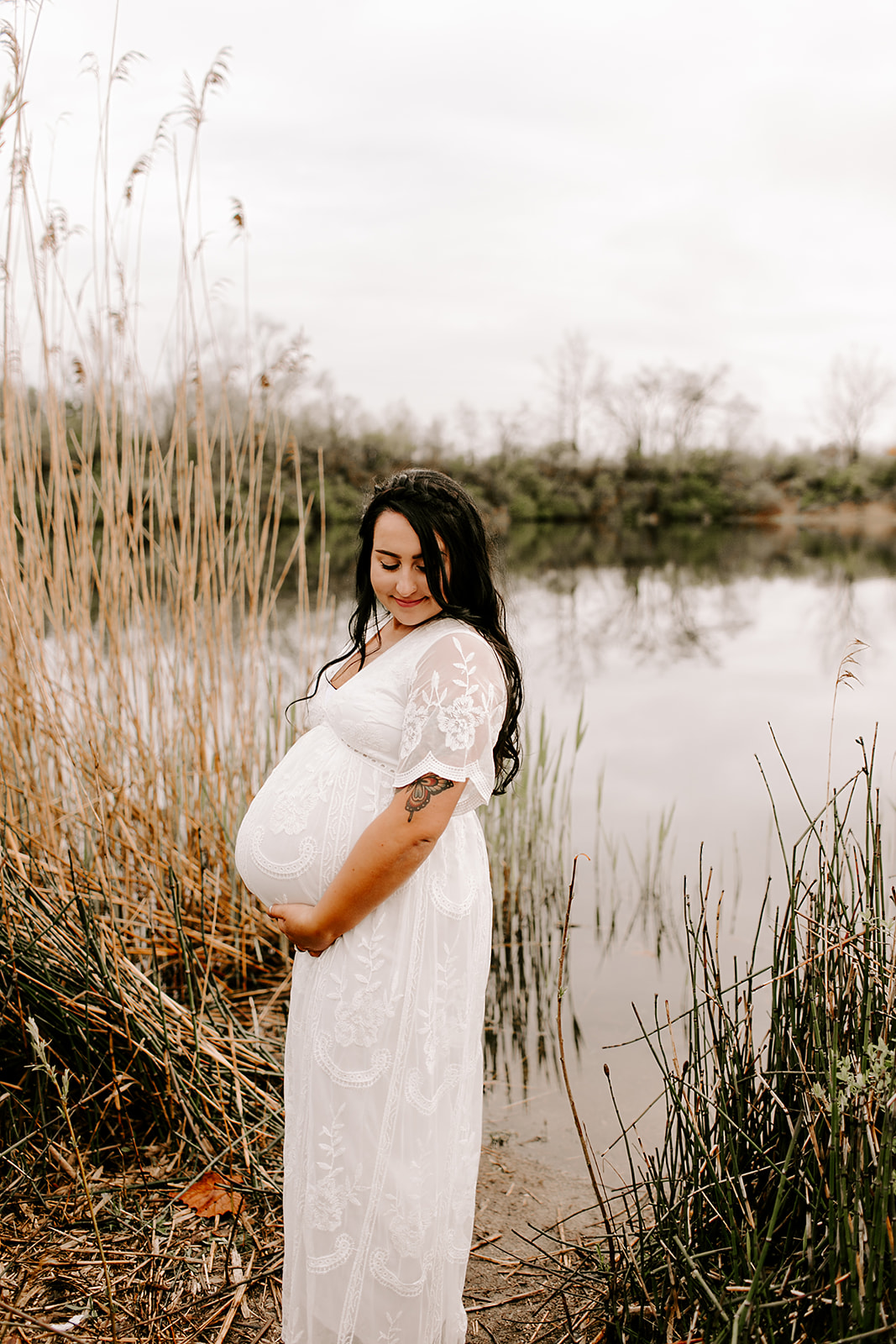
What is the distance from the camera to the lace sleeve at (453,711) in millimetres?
1334

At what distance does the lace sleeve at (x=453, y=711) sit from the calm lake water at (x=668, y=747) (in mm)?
356

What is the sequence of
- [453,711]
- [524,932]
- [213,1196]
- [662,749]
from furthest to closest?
[662,749] < [524,932] < [213,1196] < [453,711]

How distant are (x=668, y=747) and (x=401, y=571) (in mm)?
6525

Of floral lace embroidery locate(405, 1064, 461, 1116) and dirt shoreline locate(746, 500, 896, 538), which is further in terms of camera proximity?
dirt shoreline locate(746, 500, 896, 538)

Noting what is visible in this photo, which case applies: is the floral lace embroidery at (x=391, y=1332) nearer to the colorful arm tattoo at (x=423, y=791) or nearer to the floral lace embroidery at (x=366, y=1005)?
the floral lace embroidery at (x=366, y=1005)

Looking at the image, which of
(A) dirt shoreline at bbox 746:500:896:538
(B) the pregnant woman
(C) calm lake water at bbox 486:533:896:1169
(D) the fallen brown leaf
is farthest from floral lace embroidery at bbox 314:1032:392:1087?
(A) dirt shoreline at bbox 746:500:896:538

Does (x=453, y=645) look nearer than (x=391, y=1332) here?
Yes

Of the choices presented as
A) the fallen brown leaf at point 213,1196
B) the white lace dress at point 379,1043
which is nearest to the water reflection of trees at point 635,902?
the fallen brown leaf at point 213,1196

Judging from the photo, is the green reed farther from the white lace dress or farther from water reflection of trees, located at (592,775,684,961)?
water reflection of trees, located at (592,775,684,961)

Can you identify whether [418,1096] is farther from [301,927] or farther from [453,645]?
[453,645]

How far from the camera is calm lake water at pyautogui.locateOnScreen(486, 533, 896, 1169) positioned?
324 centimetres

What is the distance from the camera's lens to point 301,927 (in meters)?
1.45

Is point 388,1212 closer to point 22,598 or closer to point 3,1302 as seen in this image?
point 3,1302

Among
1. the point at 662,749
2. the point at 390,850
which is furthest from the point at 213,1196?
the point at 662,749
